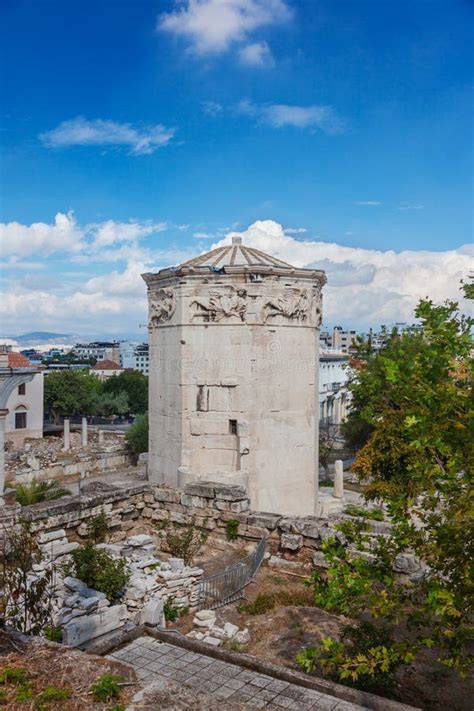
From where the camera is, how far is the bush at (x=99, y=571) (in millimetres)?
6719

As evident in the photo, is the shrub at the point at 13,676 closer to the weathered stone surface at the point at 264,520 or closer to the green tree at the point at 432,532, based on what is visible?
the green tree at the point at 432,532

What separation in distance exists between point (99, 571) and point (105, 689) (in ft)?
8.82

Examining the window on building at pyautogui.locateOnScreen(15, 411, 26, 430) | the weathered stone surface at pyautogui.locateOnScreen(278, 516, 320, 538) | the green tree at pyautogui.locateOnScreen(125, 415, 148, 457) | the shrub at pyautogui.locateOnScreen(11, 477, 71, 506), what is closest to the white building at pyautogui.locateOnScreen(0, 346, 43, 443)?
the window on building at pyautogui.locateOnScreen(15, 411, 26, 430)

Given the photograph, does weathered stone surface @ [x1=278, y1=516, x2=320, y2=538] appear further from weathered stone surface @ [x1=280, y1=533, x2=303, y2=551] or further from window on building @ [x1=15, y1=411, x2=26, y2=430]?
window on building @ [x1=15, y1=411, x2=26, y2=430]

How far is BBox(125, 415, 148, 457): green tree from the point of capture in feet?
102

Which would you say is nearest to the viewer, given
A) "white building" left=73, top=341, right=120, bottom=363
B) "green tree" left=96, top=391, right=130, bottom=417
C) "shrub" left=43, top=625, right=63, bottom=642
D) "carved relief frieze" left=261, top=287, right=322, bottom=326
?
"shrub" left=43, top=625, right=63, bottom=642

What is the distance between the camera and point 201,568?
7973 millimetres

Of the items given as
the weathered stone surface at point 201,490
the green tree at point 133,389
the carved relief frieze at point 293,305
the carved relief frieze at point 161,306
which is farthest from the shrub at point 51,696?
the green tree at point 133,389

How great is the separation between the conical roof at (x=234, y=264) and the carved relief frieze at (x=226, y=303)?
16.3 inches

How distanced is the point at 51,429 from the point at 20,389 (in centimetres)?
533

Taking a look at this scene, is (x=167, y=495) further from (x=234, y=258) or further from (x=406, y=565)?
(x=234, y=258)

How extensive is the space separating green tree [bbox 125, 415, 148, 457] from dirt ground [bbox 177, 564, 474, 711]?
77.0 ft

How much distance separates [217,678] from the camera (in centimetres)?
468

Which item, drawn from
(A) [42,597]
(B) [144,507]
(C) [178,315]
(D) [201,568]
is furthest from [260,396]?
(A) [42,597]
